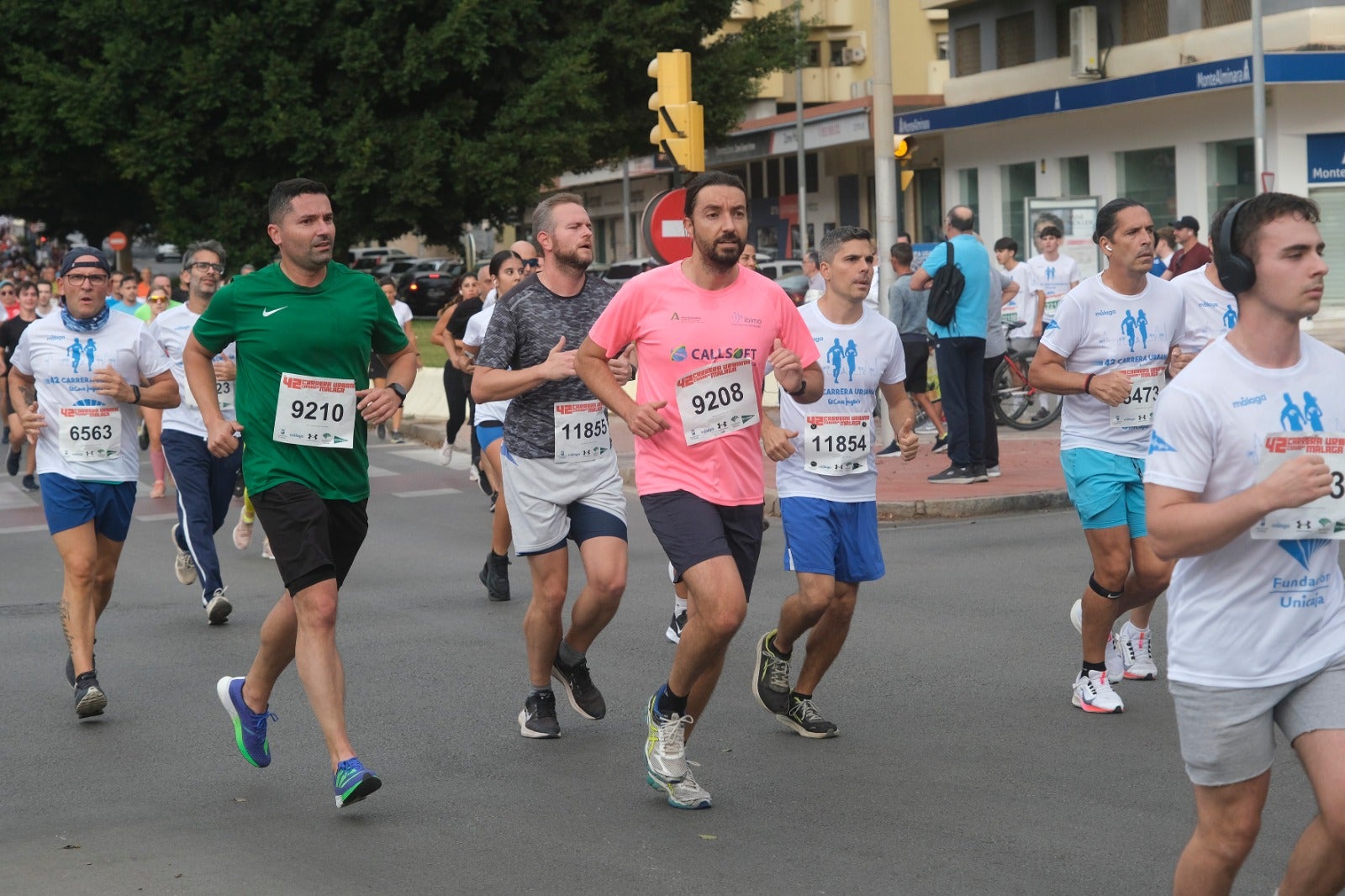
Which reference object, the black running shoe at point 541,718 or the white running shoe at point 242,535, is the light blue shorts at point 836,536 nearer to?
the black running shoe at point 541,718

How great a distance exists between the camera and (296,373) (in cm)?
595

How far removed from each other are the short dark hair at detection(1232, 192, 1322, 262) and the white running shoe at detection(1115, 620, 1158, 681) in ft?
12.7

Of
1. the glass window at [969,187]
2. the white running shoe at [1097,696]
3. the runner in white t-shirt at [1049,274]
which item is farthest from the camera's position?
the glass window at [969,187]

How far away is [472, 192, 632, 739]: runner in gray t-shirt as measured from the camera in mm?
6613

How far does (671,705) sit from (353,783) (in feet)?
3.39

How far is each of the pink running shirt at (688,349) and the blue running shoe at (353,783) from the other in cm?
126

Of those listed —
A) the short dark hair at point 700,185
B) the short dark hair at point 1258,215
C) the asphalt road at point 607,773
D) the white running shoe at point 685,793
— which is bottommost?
the asphalt road at point 607,773

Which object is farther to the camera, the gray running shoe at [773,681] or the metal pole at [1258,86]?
the metal pole at [1258,86]

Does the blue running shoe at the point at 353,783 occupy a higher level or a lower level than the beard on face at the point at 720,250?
lower

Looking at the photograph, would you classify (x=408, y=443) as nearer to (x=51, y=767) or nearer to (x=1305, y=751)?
(x=51, y=767)

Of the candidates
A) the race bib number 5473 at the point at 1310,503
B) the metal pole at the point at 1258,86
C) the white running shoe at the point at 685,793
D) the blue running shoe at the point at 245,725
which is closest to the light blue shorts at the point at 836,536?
the white running shoe at the point at 685,793

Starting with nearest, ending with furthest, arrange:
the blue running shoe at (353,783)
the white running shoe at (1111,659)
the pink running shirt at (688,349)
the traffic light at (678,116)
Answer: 1. the blue running shoe at (353,783)
2. the pink running shirt at (688,349)
3. the white running shoe at (1111,659)
4. the traffic light at (678,116)

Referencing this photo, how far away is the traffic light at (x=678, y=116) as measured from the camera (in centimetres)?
1444

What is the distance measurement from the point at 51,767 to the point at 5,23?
3186 cm
